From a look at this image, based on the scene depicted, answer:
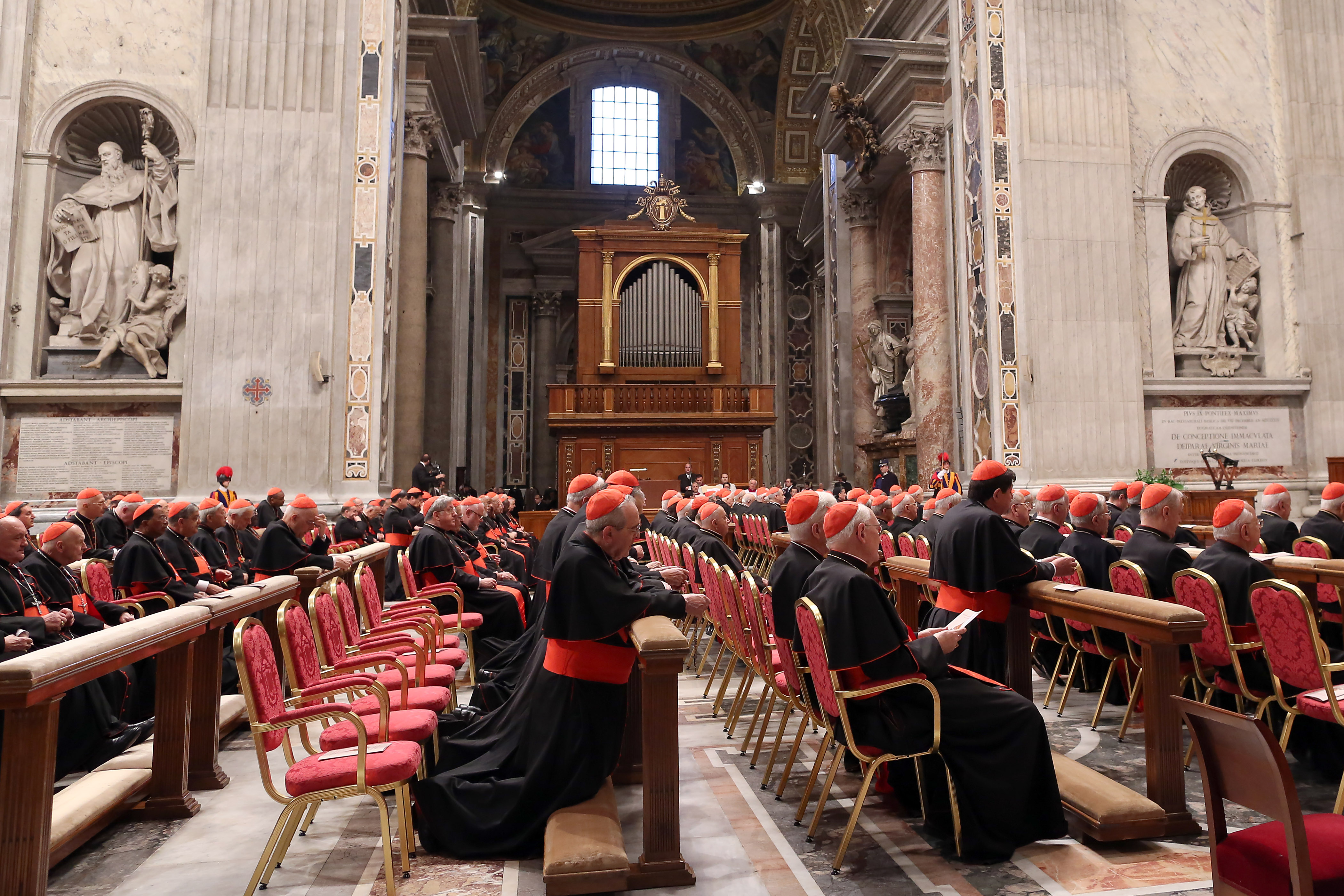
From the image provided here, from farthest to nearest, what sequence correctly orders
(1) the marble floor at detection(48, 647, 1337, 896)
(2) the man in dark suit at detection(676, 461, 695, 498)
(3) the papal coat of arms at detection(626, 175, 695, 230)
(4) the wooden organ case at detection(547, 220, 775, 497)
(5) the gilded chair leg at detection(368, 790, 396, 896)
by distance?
(3) the papal coat of arms at detection(626, 175, 695, 230), (4) the wooden organ case at detection(547, 220, 775, 497), (2) the man in dark suit at detection(676, 461, 695, 498), (1) the marble floor at detection(48, 647, 1337, 896), (5) the gilded chair leg at detection(368, 790, 396, 896)

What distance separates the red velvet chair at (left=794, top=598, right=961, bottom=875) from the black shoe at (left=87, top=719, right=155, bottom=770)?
3.25 meters

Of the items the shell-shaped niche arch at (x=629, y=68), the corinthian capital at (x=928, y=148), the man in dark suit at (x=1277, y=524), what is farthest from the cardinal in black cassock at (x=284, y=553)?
the shell-shaped niche arch at (x=629, y=68)

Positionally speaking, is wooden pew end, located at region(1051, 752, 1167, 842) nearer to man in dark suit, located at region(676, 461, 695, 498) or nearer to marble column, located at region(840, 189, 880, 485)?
man in dark suit, located at region(676, 461, 695, 498)

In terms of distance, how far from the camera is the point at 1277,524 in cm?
641

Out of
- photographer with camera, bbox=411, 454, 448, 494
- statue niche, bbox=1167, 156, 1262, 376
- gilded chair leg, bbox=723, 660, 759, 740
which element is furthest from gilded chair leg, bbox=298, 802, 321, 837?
statue niche, bbox=1167, 156, 1262, 376

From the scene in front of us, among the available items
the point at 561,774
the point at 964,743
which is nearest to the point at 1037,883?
the point at 964,743

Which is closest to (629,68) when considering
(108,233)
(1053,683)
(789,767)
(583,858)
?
(108,233)

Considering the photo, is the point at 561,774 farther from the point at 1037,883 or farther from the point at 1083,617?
the point at 1083,617

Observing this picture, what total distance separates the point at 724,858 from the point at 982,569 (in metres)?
1.78

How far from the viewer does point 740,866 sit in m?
3.20

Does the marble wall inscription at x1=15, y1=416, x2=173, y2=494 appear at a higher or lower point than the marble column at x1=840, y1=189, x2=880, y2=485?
lower

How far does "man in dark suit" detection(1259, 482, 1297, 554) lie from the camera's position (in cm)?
603

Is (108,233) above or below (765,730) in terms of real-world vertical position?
above

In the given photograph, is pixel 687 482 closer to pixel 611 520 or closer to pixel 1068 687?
pixel 1068 687
